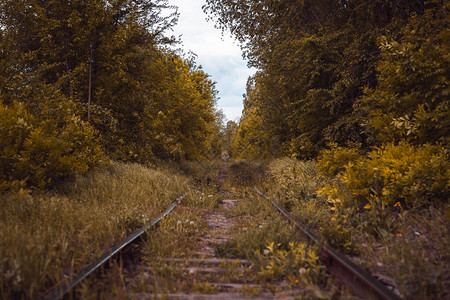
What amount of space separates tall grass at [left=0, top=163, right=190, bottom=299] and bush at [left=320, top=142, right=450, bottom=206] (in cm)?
412

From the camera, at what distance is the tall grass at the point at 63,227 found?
2.54m

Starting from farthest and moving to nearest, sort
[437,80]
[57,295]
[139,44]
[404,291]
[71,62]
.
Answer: [139,44]
[71,62]
[437,80]
[404,291]
[57,295]

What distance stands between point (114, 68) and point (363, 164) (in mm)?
9976

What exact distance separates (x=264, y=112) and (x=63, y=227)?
15.4 metres

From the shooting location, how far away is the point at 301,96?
42.3ft

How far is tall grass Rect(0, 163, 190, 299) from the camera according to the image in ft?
8.32

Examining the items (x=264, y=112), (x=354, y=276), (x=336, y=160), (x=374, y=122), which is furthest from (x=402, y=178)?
(x=264, y=112)

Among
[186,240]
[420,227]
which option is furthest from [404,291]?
[186,240]

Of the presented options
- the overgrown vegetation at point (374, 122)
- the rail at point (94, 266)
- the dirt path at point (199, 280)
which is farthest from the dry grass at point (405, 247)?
the rail at point (94, 266)

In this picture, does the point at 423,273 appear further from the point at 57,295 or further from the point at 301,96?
the point at 301,96

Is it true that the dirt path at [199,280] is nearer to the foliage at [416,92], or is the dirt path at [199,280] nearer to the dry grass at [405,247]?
the dry grass at [405,247]

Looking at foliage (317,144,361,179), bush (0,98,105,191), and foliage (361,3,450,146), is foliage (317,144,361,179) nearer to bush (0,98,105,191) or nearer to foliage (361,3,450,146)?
foliage (361,3,450,146)

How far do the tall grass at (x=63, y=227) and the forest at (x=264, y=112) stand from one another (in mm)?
31

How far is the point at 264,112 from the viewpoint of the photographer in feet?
59.2
